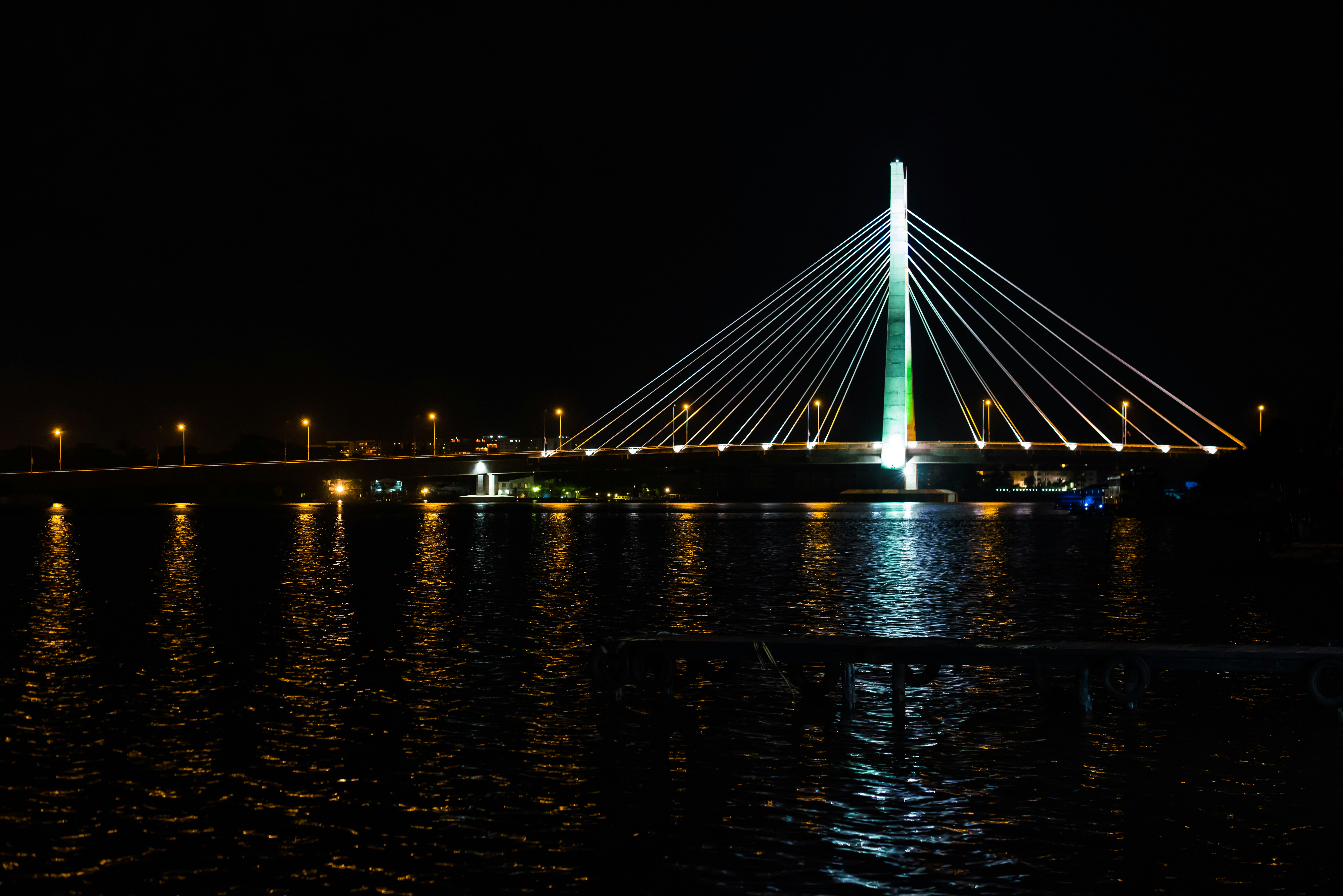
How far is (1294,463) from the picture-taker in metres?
58.4

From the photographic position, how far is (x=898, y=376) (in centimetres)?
7575

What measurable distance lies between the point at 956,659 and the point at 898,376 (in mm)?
64323

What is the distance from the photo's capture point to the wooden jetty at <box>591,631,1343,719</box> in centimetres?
1245

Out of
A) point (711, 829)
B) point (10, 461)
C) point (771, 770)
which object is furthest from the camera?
point (10, 461)

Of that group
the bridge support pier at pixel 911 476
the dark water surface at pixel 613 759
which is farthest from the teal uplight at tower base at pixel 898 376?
the dark water surface at pixel 613 759

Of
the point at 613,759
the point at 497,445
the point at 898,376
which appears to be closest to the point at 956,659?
the point at 613,759

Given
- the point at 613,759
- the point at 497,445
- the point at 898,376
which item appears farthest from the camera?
the point at 497,445

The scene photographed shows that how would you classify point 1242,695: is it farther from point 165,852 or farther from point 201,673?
point 201,673

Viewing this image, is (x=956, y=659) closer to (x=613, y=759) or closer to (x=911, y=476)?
(x=613, y=759)

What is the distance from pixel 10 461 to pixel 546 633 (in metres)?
171

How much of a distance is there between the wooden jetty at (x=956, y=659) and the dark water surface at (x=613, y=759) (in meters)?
0.27

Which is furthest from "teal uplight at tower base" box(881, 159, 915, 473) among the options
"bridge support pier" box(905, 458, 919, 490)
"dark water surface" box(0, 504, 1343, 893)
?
"dark water surface" box(0, 504, 1343, 893)

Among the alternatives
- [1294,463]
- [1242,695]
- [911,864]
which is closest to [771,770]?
[911,864]

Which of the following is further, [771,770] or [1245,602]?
[1245,602]
